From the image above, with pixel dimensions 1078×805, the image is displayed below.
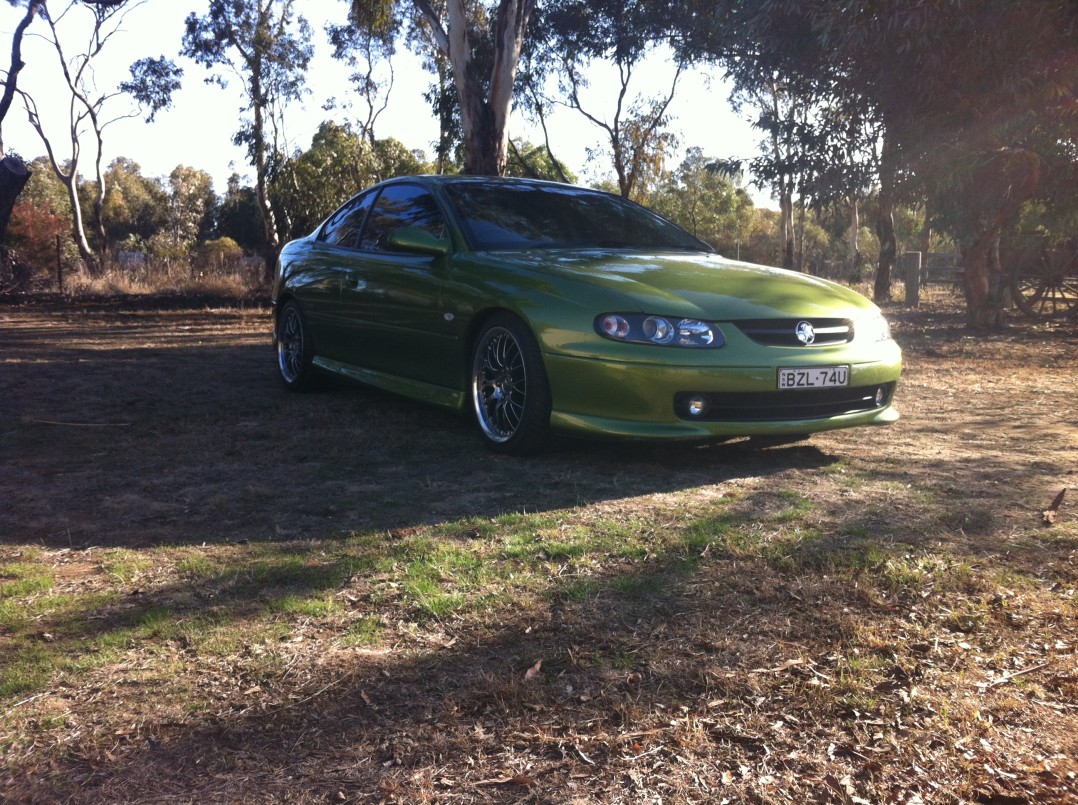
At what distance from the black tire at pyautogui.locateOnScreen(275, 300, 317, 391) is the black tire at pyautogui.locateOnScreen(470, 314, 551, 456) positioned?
2352 mm

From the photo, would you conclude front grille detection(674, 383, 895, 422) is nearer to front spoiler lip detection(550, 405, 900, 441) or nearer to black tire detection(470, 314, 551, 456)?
front spoiler lip detection(550, 405, 900, 441)

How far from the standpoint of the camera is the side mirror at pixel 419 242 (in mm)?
5531

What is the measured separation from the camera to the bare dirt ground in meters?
2.11

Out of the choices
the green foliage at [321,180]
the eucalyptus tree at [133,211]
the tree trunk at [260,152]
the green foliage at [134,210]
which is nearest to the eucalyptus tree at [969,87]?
the green foliage at [321,180]

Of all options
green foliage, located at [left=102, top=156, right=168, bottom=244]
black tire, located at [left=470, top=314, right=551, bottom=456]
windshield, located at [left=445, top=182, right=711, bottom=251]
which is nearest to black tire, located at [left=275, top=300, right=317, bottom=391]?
windshield, located at [left=445, top=182, right=711, bottom=251]

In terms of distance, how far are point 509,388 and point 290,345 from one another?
122 inches

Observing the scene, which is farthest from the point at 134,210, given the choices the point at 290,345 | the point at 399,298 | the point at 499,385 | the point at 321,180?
the point at 499,385

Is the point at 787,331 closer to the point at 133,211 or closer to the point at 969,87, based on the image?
the point at 969,87

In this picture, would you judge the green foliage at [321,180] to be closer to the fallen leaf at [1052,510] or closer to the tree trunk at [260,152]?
the tree trunk at [260,152]

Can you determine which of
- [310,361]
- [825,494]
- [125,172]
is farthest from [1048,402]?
[125,172]

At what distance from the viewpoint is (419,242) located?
559 centimetres

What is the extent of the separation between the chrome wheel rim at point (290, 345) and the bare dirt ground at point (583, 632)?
6.02 feet

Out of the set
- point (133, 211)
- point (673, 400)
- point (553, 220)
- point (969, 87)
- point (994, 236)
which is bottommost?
point (673, 400)

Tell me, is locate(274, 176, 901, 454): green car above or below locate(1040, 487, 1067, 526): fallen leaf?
above
